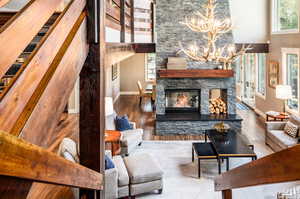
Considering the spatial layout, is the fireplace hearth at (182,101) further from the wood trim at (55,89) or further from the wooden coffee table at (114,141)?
the wood trim at (55,89)

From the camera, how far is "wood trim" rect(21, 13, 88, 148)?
1005 mm

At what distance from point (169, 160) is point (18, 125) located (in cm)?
577

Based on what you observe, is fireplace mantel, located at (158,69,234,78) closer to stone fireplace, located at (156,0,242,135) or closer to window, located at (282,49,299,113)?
stone fireplace, located at (156,0,242,135)

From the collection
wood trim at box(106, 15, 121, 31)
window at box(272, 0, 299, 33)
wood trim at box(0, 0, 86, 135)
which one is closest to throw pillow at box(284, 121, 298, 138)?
window at box(272, 0, 299, 33)


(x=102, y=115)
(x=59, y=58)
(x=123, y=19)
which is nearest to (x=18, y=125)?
(x=59, y=58)

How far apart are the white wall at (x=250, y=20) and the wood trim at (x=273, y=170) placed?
910 centimetres

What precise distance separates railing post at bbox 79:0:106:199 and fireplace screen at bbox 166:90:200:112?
7640 mm

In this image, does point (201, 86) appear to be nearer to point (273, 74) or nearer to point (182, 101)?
point (182, 101)

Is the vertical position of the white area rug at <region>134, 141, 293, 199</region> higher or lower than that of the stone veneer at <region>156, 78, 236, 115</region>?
lower

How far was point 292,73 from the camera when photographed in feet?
28.5

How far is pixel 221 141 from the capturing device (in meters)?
6.23

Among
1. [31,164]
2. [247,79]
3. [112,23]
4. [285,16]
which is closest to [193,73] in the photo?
[285,16]

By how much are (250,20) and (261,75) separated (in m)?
2.44

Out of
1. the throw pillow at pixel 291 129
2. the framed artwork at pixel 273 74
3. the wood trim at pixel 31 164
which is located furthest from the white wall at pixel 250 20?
the wood trim at pixel 31 164
